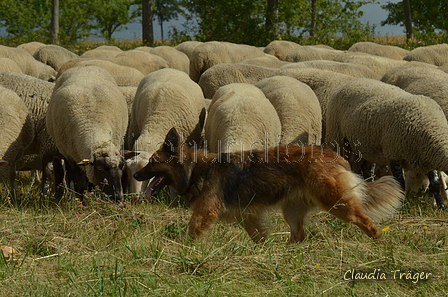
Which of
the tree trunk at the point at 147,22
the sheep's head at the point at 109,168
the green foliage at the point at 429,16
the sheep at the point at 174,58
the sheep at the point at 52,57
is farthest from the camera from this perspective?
the green foliage at the point at 429,16

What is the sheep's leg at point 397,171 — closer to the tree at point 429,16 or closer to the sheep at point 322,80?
the sheep at point 322,80

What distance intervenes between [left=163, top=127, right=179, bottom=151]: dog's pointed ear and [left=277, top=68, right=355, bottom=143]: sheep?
4.50 metres

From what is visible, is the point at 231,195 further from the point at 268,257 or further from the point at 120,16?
the point at 120,16

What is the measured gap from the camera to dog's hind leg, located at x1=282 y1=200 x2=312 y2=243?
475cm

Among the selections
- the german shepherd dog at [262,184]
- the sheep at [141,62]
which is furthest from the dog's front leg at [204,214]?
the sheep at [141,62]

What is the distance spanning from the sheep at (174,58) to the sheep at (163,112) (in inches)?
267

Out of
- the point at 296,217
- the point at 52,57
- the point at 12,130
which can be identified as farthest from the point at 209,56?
the point at 296,217

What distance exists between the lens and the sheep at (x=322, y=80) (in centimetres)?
899

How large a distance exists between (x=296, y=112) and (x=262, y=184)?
11.6 feet

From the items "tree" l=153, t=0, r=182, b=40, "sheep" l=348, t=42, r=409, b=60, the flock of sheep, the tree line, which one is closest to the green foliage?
the tree line

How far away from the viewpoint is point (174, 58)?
15555mm

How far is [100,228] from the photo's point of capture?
15.4 ft

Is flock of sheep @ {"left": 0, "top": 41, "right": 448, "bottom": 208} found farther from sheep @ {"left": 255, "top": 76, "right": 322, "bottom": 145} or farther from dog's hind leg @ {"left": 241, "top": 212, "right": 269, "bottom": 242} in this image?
dog's hind leg @ {"left": 241, "top": 212, "right": 269, "bottom": 242}

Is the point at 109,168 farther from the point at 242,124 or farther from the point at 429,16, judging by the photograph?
the point at 429,16
